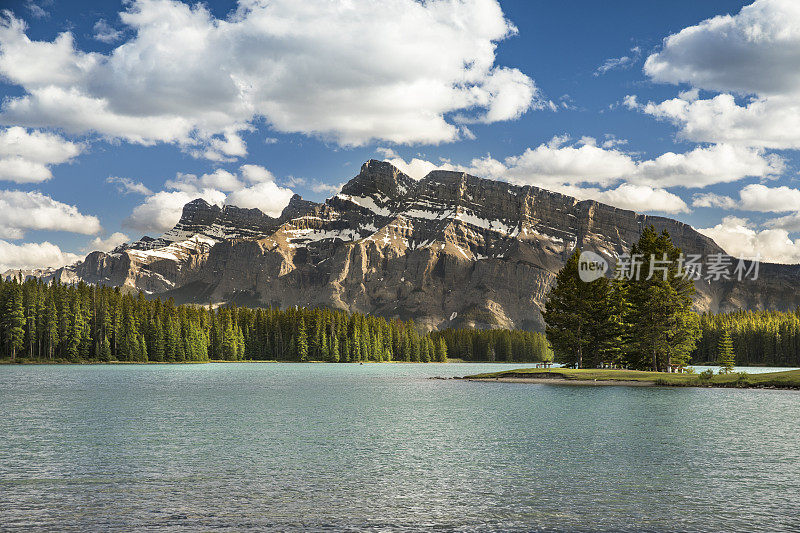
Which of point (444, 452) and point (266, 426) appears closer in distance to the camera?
point (444, 452)

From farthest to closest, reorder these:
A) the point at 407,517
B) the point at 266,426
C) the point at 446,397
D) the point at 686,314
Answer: the point at 686,314 → the point at 446,397 → the point at 266,426 → the point at 407,517

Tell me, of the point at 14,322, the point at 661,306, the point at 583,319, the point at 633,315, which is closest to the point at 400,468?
the point at 661,306

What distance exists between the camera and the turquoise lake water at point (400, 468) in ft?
70.7

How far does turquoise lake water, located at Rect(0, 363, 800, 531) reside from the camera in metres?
21.6

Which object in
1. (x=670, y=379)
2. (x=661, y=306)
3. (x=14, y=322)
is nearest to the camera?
(x=670, y=379)

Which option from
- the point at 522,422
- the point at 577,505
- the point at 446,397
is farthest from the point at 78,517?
the point at 446,397

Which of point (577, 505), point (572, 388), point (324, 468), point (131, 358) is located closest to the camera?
point (577, 505)

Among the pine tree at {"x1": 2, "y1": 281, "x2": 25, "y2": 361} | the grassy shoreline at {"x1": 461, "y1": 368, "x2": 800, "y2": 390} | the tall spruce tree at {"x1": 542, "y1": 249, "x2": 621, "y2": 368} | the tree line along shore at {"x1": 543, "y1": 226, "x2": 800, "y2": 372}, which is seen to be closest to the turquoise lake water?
the grassy shoreline at {"x1": 461, "y1": 368, "x2": 800, "y2": 390}

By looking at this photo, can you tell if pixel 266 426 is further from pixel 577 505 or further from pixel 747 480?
pixel 747 480

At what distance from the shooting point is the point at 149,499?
2392 cm

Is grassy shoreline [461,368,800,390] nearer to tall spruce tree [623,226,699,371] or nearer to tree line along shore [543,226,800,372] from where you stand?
tall spruce tree [623,226,699,371]

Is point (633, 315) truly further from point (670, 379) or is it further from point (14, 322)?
point (14, 322)

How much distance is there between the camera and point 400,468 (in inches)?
1185

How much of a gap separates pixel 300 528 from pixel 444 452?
15607mm
